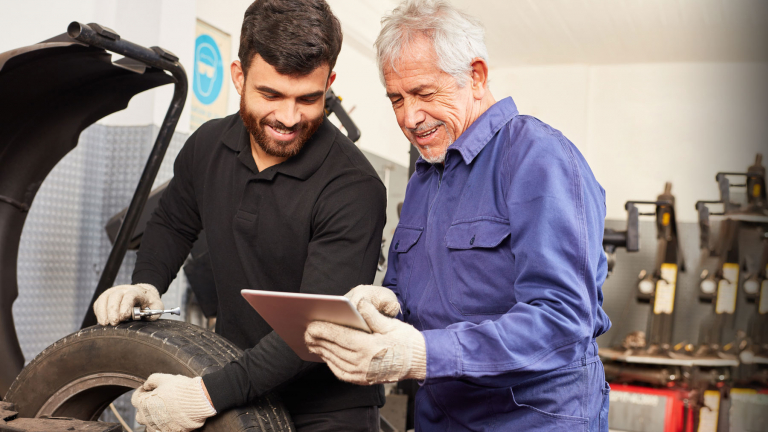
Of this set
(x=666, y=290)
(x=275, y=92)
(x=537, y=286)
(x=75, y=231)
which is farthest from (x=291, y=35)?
(x=666, y=290)

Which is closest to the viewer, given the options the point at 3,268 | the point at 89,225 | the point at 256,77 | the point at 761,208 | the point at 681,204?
the point at 256,77

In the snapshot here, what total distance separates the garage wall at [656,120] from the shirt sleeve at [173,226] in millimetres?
5840

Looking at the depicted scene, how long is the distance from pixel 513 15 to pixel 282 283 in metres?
5.18

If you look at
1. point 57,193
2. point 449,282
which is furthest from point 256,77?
point 57,193

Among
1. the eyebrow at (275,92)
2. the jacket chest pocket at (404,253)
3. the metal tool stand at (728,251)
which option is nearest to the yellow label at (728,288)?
the metal tool stand at (728,251)

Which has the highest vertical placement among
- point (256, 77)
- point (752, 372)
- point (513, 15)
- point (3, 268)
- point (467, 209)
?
point (513, 15)

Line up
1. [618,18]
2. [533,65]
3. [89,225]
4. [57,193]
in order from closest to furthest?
[57,193] → [89,225] → [618,18] → [533,65]

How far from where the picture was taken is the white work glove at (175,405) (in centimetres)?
118

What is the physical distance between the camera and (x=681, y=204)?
21.1 feet

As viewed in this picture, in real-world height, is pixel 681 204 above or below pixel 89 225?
above

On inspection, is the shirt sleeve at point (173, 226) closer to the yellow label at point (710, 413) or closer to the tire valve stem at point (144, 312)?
the tire valve stem at point (144, 312)

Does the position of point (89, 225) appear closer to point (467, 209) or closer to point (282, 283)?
point (282, 283)

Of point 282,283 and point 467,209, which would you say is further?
point 282,283

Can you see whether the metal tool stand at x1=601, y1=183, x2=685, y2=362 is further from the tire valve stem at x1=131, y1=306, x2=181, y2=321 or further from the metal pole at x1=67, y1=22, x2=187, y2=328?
the tire valve stem at x1=131, y1=306, x2=181, y2=321
